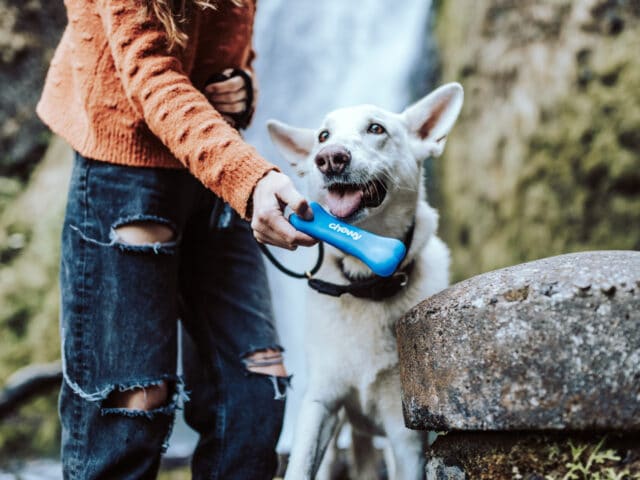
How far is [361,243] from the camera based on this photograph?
169 cm

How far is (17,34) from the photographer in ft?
22.5

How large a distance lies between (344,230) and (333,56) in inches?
252

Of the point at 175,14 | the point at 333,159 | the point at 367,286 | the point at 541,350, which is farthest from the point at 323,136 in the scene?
the point at 541,350

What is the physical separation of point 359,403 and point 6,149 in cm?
609

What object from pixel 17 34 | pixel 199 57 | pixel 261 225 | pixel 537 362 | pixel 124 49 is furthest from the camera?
pixel 17 34

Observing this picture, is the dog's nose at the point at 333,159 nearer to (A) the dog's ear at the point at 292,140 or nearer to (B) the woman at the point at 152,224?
(B) the woman at the point at 152,224

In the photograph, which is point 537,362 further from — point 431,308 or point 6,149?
Answer: point 6,149

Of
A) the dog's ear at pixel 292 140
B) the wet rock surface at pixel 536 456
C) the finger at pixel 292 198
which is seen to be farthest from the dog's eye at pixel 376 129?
the wet rock surface at pixel 536 456

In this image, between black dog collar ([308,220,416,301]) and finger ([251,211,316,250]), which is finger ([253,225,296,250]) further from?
black dog collar ([308,220,416,301])

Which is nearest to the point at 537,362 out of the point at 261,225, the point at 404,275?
the point at 261,225

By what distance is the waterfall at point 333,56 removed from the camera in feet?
24.3

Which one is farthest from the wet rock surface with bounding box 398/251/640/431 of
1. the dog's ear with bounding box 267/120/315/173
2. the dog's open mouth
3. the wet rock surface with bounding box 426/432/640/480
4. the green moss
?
the green moss

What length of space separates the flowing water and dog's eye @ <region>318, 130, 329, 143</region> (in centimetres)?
453

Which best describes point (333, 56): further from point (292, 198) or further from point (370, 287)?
point (292, 198)
